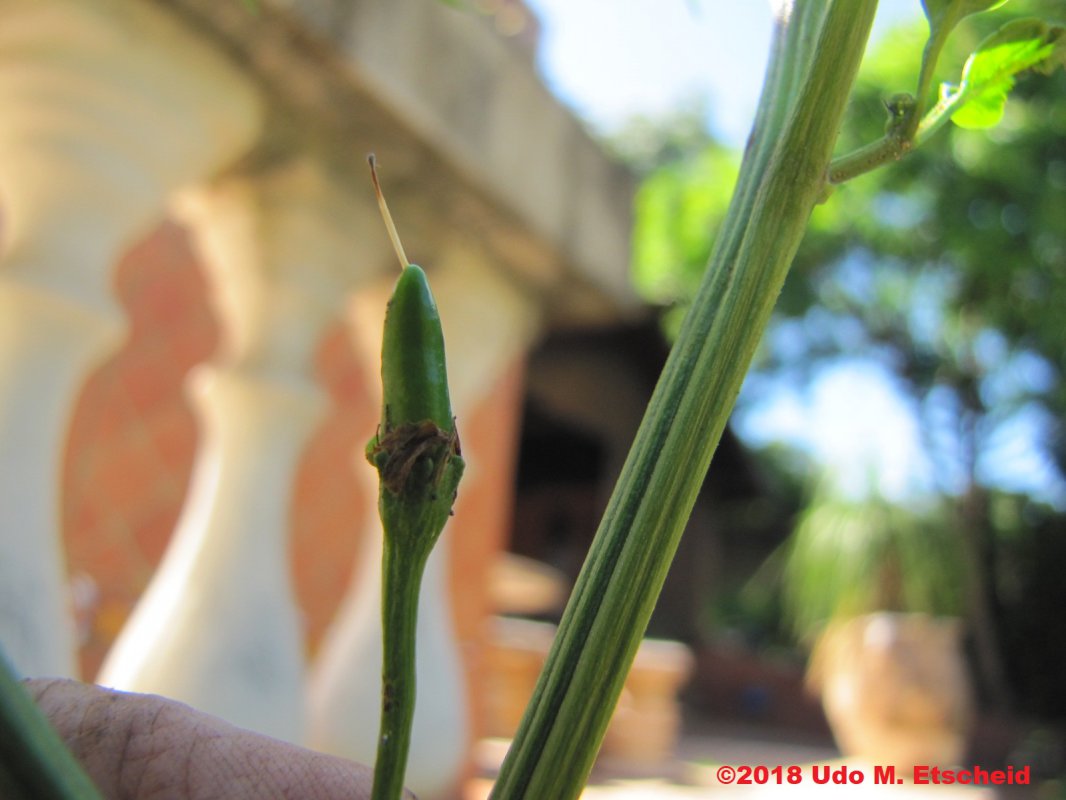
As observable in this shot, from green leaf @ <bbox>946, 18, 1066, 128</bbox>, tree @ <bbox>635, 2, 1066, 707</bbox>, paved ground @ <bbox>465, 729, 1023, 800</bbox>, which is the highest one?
tree @ <bbox>635, 2, 1066, 707</bbox>

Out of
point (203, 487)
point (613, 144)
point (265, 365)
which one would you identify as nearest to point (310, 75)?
point (265, 365)

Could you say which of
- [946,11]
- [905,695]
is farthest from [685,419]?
[905,695]

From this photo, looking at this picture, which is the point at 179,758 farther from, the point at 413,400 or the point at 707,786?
the point at 707,786

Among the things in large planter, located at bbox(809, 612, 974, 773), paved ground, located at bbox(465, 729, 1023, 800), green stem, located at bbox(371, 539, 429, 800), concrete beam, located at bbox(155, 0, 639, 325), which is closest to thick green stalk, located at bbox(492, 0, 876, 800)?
green stem, located at bbox(371, 539, 429, 800)

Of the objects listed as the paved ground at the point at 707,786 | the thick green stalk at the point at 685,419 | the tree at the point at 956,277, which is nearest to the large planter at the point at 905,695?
the paved ground at the point at 707,786

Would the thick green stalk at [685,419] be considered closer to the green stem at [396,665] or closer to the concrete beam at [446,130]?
the green stem at [396,665]

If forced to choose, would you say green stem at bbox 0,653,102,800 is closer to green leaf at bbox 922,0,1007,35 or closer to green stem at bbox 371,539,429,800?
green stem at bbox 371,539,429,800

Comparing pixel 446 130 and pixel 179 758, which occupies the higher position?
pixel 446 130
